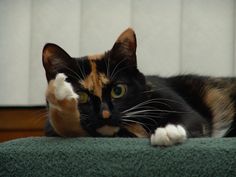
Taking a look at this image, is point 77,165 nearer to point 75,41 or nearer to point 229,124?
point 229,124

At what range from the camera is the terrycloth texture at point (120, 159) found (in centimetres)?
71

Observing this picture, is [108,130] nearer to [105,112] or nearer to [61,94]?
[105,112]

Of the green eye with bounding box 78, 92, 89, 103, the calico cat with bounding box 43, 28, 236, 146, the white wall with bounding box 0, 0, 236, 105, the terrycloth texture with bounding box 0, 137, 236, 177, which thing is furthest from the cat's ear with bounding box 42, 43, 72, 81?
the white wall with bounding box 0, 0, 236, 105

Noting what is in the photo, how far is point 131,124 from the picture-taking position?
1000mm

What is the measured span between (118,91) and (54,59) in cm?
18

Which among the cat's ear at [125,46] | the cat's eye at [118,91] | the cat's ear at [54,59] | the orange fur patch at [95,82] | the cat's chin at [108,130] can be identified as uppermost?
the cat's ear at [125,46]

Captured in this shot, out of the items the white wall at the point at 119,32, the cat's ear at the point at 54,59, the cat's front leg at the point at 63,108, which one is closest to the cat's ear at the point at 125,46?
the cat's ear at the point at 54,59

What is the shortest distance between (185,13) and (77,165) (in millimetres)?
929

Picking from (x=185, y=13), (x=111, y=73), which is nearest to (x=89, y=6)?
(x=185, y=13)

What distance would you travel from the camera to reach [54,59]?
1.01 m

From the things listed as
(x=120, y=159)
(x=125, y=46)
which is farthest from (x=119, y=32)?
(x=120, y=159)

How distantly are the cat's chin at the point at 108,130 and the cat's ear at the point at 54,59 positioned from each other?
19cm

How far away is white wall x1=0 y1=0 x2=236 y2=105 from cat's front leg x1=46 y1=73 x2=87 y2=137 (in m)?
0.61

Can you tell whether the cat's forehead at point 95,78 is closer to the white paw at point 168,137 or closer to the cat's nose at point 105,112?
the cat's nose at point 105,112
